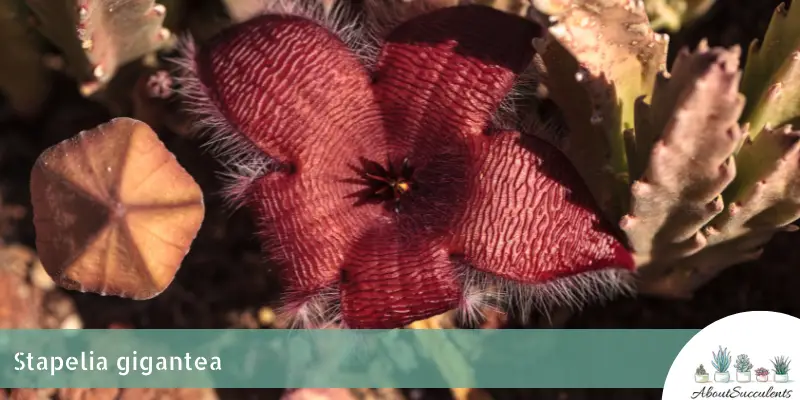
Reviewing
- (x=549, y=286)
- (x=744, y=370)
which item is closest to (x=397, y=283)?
(x=549, y=286)

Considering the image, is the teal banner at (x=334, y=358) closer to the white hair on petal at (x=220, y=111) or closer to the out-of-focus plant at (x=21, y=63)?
the white hair on petal at (x=220, y=111)

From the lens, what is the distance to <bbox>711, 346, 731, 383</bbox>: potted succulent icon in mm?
1766

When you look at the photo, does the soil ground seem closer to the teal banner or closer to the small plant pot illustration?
the teal banner

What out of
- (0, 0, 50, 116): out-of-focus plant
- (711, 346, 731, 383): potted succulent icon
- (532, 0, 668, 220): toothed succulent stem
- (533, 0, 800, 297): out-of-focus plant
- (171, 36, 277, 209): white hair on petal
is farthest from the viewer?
(0, 0, 50, 116): out-of-focus plant

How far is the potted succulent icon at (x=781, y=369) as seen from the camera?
1.76m

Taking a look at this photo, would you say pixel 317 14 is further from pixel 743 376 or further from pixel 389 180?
pixel 743 376

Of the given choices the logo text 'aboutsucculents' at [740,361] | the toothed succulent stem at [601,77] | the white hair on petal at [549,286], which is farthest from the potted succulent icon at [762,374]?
the toothed succulent stem at [601,77]

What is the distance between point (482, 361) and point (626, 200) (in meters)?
0.66

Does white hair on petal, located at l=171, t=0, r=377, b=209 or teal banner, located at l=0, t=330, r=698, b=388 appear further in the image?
teal banner, located at l=0, t=330, r=698, b=388

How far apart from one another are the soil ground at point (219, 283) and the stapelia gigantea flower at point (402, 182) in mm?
351

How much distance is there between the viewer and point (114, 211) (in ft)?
5.49

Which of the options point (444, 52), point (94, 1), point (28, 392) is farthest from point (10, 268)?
point (444, 52)

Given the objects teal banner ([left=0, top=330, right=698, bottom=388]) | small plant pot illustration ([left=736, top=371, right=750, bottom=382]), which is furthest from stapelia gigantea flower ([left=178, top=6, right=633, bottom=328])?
small plant pot illustration ([left=736, top=371, right=750, bottom=382])

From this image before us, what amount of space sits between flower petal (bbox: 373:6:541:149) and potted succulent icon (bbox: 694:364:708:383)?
79 centimetres
